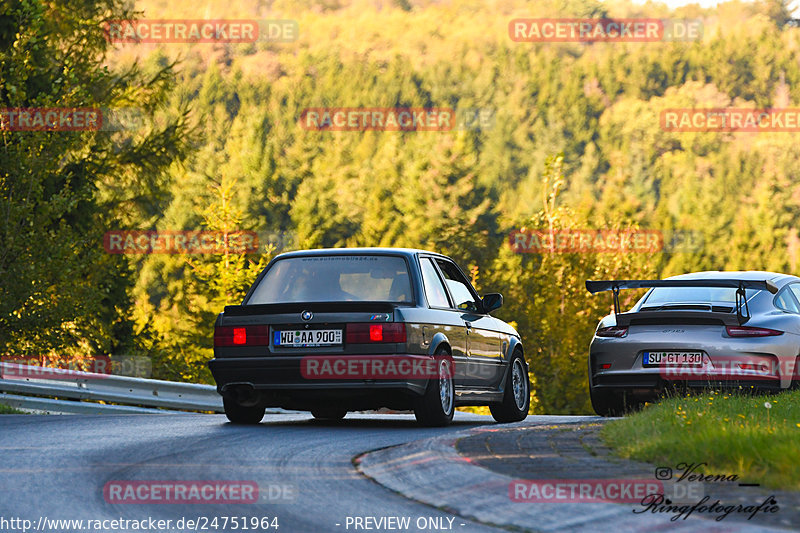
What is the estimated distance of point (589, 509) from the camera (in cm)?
568

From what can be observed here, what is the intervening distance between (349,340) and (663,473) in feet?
14.9

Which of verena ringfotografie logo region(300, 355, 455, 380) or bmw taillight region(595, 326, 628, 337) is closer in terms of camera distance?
verena ringfotografie logo region(300, 355, 455, 380)

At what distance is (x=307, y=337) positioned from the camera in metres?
10.8

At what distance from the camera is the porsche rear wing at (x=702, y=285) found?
12086 mm

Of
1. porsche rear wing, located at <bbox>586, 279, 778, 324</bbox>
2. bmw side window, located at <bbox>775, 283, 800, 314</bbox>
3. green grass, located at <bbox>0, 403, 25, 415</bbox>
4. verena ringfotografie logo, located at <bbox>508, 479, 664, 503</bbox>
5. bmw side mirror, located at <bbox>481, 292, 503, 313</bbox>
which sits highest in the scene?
porsche rear wing, located at <bbox>586, 279, 778, 324</bbox>

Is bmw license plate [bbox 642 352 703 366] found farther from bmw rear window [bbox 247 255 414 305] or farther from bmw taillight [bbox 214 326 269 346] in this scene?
bmw taillight [bbox 214 326 269 346]

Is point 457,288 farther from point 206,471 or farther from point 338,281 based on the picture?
point 206,471

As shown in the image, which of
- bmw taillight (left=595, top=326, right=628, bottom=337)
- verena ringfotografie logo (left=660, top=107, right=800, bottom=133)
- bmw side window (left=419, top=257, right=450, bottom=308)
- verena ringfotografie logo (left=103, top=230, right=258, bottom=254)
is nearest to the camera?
bmw side window (left=419, top=257, right=450, bottom=308)

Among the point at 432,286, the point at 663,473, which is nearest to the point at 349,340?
the point at 432,286

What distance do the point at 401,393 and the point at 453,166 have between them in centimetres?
6832

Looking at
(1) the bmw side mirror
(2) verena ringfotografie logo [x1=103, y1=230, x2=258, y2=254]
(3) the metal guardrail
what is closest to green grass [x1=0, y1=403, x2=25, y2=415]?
(3) the metal guardrail

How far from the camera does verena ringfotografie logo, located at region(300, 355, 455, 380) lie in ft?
35.0

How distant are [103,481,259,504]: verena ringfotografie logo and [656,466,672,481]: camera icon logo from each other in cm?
218

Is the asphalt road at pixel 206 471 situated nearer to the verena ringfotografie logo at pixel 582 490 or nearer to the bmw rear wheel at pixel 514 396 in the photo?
the verena ringfotografie logo at pixel 582 490
